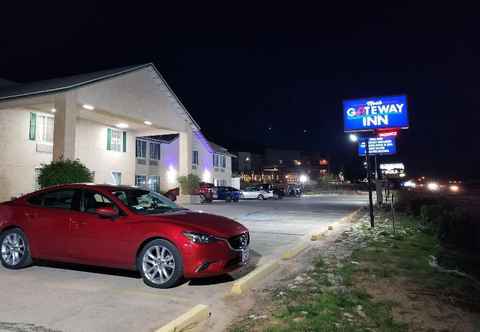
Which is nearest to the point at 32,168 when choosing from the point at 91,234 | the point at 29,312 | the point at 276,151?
the point at 91,234

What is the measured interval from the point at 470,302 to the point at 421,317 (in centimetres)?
111

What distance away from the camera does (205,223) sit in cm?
566

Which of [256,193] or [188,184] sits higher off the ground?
[188,184]

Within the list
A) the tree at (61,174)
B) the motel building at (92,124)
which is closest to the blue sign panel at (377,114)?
the motel building at (92,124)

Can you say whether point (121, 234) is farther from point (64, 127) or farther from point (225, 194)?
point (225, 194)

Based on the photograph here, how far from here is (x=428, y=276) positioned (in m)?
5.96

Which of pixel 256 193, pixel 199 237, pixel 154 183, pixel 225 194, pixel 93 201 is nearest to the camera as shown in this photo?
pixel 199 237

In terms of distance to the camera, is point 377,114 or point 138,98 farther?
point 138,98

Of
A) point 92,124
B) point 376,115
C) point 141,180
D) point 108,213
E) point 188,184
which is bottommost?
point 108,213

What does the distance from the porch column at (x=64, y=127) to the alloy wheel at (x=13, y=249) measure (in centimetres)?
1061

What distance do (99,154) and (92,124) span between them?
204cm

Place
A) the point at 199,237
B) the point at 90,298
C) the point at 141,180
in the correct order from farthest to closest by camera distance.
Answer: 1. the point at 141,180
2. the point at 199,237
3. the point at 90,298

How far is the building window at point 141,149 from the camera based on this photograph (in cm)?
3052

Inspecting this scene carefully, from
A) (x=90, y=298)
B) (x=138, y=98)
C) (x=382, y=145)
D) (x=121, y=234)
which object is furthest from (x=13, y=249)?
(x=382, y=145)
